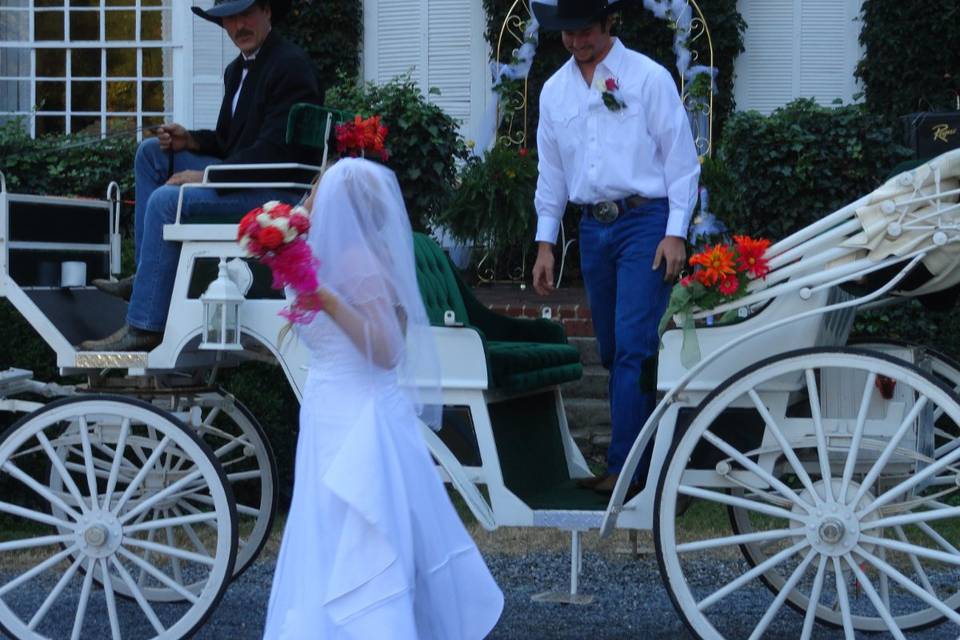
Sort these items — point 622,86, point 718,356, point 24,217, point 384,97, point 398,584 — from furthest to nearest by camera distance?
1. point 384,97
2. point 24,217
3. point 622,86
4. point 718,356
5. point 398,584

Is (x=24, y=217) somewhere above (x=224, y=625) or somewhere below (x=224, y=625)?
above

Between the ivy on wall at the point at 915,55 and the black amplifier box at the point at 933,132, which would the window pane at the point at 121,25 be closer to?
the ivy on wall at the point at 915,55

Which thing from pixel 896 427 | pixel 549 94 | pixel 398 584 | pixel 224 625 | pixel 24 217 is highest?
pixel 549 94

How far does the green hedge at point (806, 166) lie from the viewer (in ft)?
25.6

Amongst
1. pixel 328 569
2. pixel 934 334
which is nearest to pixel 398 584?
pixel 328 569

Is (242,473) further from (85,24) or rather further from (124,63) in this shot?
(85,24)

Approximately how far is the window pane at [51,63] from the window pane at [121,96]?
1.48 ft

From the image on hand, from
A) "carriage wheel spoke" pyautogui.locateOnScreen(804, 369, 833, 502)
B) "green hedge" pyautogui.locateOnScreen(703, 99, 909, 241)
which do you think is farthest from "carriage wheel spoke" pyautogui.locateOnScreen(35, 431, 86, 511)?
"green hedge" pyautogui.locateOnScreen(703, 99, 909, 241)

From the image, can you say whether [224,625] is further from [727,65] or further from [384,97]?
[727,65]

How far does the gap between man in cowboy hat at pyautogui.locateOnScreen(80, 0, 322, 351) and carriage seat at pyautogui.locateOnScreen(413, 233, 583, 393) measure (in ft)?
1.84

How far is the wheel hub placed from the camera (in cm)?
423

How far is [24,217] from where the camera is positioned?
488 cm

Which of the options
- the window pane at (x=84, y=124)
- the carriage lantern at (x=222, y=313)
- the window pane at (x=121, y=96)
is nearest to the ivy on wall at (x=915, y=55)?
the window pane at (x=121, y=96)

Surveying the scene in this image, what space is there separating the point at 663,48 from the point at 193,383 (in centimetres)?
684
